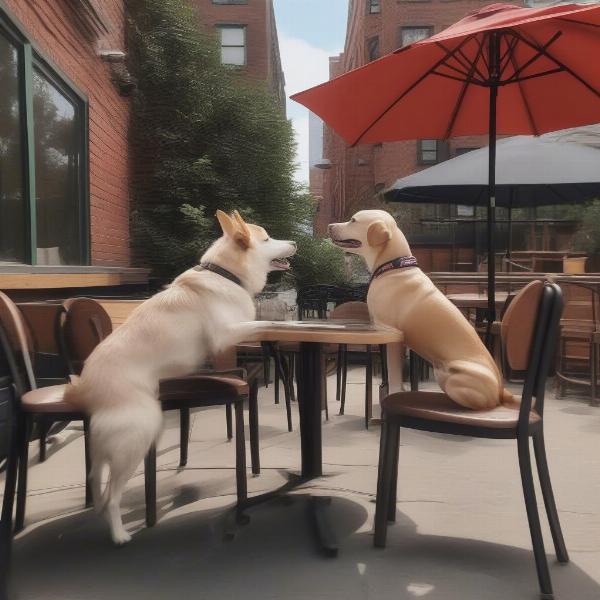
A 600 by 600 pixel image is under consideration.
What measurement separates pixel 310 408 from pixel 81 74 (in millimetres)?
4887

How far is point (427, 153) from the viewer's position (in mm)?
27156

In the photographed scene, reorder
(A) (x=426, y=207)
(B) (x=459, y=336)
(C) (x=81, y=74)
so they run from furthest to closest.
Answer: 1. (A) (x=426, y=207)
2. (C) (x=81, y=74)
3. (B) (x=459, y=336)

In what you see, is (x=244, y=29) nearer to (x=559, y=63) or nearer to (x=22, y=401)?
(x=559, y=63)

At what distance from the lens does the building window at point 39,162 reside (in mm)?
4852

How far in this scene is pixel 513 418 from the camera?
2.48 metres

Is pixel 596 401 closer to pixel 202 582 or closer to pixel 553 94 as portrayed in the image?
pixel 553 94

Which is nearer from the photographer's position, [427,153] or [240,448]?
[240,448]

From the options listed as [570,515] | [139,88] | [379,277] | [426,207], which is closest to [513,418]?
[379,277]

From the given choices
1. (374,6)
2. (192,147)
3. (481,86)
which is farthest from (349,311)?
(374,6)

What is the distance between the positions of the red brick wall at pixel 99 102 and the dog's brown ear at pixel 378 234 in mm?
3319

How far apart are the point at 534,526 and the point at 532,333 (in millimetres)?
702

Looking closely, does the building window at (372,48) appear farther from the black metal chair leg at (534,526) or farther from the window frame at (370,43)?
the black metal chair leg at (534,526)

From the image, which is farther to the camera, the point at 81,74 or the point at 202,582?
the point at 81,74

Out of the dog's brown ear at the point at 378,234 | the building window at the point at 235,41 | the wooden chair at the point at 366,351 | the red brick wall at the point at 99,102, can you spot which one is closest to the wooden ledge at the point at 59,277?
the red brick wall at the point at 99,102
